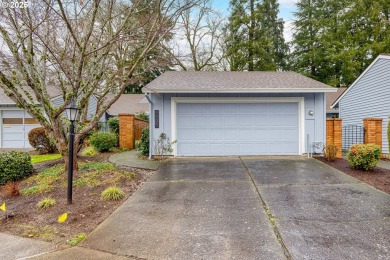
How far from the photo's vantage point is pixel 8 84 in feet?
17.7

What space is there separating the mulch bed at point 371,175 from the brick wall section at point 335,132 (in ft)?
3.48

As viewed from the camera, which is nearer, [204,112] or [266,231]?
[266,231]

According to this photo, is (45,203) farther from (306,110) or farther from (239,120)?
(306,110)

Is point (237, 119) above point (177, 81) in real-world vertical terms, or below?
below

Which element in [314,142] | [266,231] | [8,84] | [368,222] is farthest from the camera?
[314,142]

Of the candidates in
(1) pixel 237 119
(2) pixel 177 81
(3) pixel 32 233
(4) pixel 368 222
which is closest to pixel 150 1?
(2) pixel 177 81

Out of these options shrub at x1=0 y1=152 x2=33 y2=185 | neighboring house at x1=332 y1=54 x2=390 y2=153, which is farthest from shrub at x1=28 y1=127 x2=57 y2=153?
neighboring house at x1=332 y1=54 x2=390 y2=153

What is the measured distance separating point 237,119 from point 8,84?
6808mm

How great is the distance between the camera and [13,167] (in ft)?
19.6

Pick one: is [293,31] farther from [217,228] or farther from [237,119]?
[217,228]

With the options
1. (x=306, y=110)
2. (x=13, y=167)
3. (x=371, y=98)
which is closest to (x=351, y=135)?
(x=371, y=98)

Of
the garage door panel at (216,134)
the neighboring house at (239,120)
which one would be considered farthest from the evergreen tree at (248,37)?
the garage door panel at (216,134)

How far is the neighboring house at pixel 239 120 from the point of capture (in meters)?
8.86

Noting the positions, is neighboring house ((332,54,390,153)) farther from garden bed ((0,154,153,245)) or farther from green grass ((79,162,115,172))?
green grass ((79,162,115,172))
